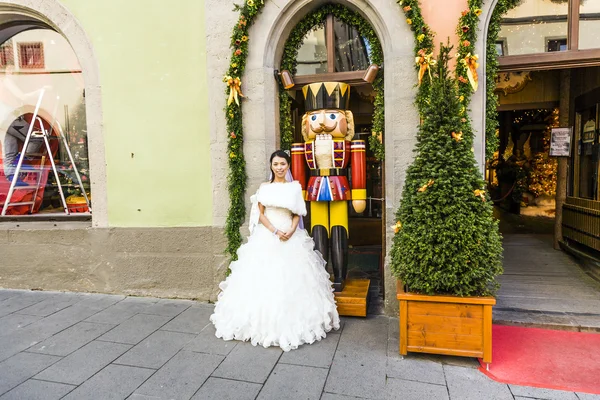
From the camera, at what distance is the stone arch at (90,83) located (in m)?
5.14

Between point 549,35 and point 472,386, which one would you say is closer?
point 472,386

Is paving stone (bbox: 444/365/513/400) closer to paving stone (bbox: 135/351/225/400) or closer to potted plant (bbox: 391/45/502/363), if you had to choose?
potted plant (bbox: 391/45/502/363)

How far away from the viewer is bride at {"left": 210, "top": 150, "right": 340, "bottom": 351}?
149 inches

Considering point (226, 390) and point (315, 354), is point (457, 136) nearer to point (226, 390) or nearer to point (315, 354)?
point (315, 354)

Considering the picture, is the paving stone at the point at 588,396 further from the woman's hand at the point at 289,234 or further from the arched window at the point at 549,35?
the arched window at the point at 549,35

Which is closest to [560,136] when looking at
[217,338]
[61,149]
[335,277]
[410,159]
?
[410,159]

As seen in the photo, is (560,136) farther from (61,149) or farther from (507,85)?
(61,149)

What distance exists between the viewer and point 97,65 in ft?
16.8

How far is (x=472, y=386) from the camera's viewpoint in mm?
3016

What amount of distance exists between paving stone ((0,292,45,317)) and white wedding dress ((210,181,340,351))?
265 centimetres

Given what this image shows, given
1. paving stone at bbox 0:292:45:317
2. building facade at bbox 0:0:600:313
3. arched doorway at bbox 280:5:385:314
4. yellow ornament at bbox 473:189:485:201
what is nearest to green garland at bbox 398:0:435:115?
building facade at bbox 0:0:600:313

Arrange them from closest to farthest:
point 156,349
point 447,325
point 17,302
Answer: point 447,325
point 156,349
point 17,302

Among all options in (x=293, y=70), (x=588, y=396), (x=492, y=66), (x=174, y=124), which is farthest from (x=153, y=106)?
(x=588, y=396)

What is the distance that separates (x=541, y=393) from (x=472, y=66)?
117 inches
